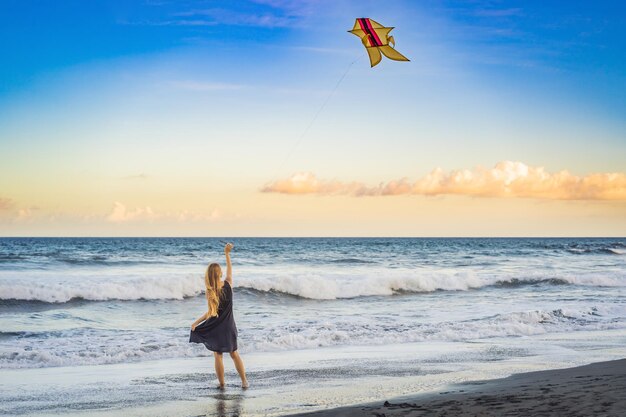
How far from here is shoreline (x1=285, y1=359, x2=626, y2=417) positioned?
20.4ft

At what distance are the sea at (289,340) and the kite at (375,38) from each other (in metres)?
3.90

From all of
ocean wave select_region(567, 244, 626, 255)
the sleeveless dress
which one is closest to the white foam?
the sleeveless dress

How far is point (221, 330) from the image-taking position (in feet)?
27.7

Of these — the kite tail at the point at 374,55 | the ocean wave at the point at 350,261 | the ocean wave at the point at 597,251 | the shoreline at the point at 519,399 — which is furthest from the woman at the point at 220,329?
the ocean wave at the point at 597,251

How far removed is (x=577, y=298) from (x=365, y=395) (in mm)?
16021

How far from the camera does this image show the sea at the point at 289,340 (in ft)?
26.2

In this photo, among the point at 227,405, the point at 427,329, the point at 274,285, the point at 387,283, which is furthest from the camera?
the point at 387,283

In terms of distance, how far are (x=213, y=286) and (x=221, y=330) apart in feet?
1.92

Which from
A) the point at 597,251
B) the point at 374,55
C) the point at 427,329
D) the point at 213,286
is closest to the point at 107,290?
the point at 427,329

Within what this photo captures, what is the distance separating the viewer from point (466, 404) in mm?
6746

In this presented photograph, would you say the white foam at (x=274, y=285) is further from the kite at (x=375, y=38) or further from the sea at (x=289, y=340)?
the kite at (x=375, y=38)

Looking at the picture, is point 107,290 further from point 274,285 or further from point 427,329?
point 427,329

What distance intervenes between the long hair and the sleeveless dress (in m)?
0.09

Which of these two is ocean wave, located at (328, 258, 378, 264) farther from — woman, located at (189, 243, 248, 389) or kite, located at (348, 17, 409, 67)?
kite, located at (348, 17, 409, 67)
